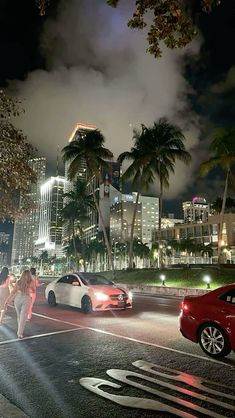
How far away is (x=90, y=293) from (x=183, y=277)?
1802 centimetres

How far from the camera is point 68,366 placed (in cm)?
620

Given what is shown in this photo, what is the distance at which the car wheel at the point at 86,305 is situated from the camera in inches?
494

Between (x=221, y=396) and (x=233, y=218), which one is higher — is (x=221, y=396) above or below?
below

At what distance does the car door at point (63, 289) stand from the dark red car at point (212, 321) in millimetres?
7457

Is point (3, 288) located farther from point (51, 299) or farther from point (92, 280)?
point (51, 299)

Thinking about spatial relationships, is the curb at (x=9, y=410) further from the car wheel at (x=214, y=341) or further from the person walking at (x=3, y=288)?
the person walking at (x=3, y=288)

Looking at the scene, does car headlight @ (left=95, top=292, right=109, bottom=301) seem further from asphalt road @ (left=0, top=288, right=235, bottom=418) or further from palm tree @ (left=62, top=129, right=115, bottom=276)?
palm tree @ (left=62, top=129, right=115, bottom=276)

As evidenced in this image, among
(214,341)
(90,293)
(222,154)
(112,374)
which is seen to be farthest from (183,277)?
(112,374)

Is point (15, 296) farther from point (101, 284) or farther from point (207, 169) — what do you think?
point (207, 169)

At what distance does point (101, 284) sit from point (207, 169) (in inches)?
834

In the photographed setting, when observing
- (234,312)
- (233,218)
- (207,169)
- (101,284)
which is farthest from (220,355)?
(233,218)

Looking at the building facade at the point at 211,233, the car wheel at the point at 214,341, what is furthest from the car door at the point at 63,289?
the building facade at the point at 211,233

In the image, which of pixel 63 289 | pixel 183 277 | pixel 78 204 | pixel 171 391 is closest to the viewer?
pixel 171 391

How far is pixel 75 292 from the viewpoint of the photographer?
13.4 m
